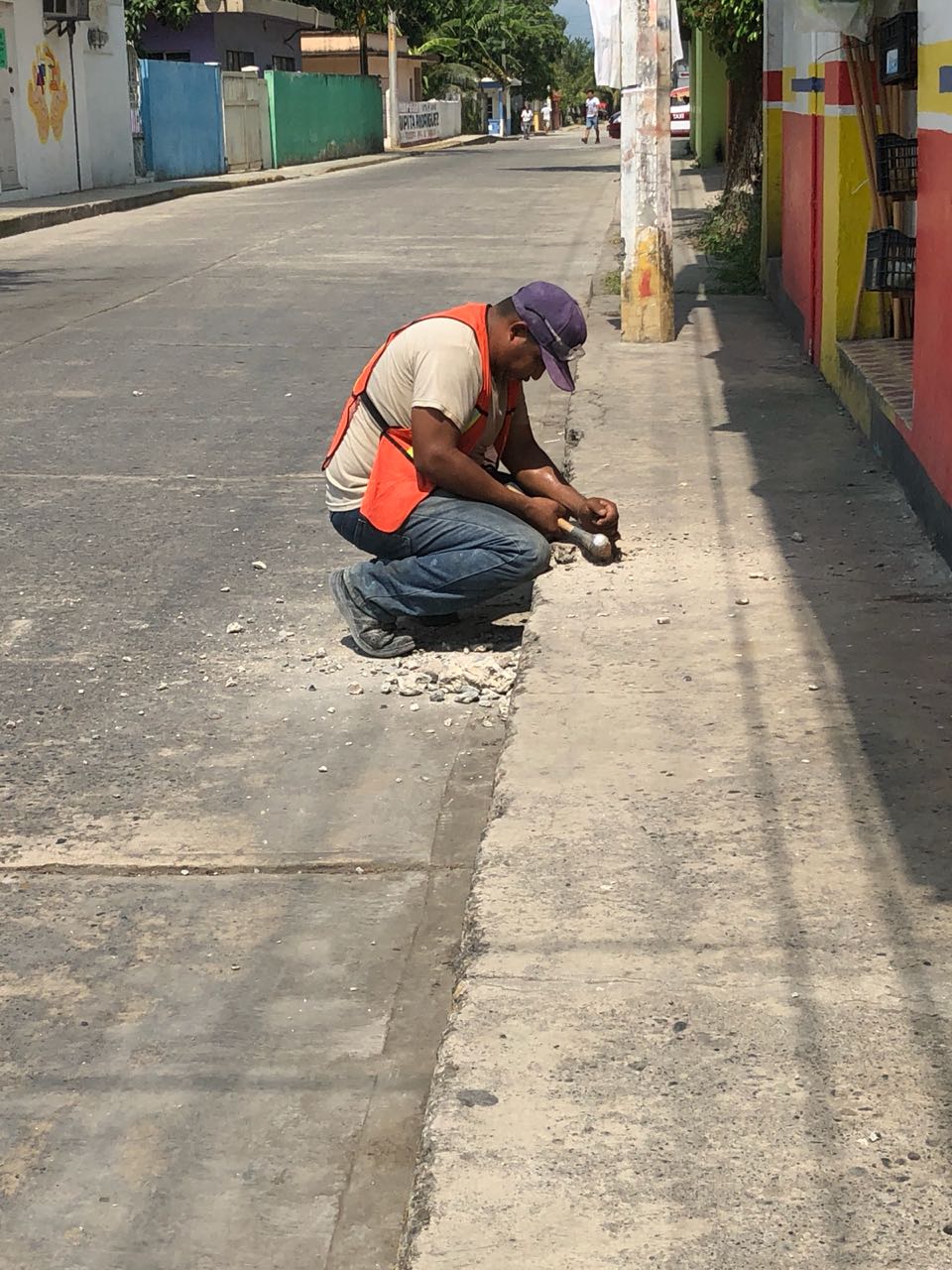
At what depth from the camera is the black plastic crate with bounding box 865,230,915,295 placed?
7715 mm

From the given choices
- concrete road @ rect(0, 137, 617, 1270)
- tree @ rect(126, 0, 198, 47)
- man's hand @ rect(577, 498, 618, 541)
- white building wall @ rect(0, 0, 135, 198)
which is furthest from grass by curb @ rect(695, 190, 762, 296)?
tree @ rect(126, 0, 198, 47)

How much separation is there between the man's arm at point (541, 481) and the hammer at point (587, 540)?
0.03m

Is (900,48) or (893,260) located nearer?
(900,48)

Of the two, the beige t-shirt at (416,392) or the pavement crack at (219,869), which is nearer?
the pavement crack at (219,869)

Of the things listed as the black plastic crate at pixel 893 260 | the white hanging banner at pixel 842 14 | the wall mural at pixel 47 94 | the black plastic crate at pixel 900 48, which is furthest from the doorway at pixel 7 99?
the black plastic crate at pixel 900 48

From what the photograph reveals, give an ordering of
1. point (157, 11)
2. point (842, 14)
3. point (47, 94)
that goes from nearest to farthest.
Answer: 1. point (842, 14)
2. point (47, 94)
3. point (157, 11)

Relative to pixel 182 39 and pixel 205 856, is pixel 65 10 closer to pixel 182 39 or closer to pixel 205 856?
pixel 182 39

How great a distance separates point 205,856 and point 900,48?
4809 millimetres

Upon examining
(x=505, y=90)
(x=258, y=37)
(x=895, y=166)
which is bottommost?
(x=895, y=166)

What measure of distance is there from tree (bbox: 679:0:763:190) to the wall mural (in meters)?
12.2

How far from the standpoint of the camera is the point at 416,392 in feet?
16.7

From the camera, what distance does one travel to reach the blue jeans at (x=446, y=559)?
17.4 feet

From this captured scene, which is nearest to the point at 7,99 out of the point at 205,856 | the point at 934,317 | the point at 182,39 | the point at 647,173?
the point at 182,39

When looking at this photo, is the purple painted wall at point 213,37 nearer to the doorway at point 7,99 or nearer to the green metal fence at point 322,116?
the green metal fence at point 322,116
